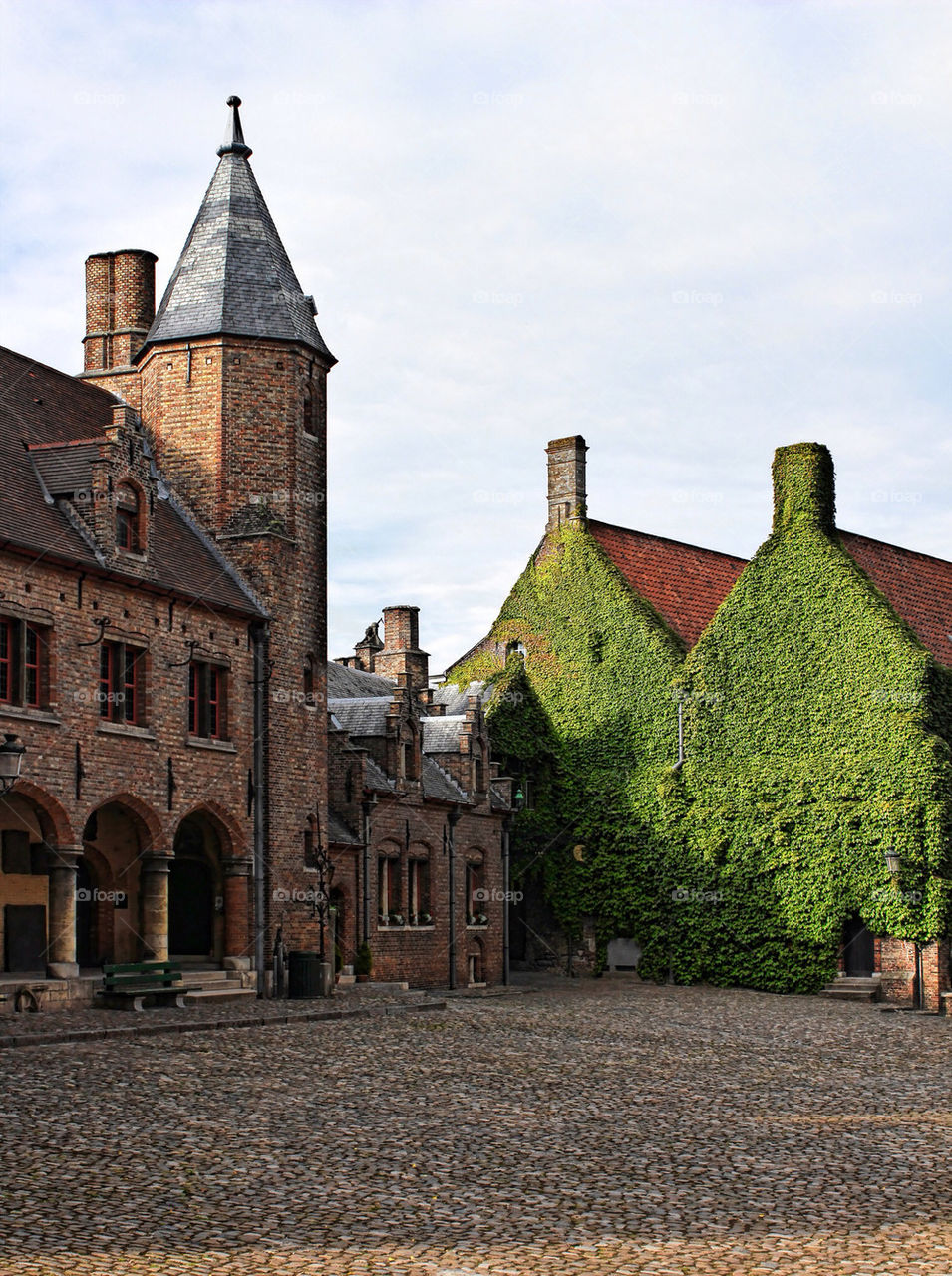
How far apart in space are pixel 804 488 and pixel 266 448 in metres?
15.2

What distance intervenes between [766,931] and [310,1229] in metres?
29.3

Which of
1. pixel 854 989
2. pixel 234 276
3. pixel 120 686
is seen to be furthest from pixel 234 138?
pixel 854 989

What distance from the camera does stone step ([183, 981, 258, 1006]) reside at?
25.3 m

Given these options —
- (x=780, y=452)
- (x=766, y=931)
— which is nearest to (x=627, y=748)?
(x=766, y=931)

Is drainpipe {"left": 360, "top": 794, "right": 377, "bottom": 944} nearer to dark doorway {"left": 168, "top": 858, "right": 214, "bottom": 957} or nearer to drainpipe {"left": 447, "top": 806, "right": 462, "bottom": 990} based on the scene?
drainpipe {"left": 447, "top": 806, "right": 462, "bottom": 990}

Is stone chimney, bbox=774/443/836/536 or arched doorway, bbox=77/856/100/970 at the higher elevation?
stone chimney, bbox=774/443/836/536

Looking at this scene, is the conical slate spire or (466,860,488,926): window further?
(466,860,488,926): window

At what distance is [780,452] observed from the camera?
38969 mm

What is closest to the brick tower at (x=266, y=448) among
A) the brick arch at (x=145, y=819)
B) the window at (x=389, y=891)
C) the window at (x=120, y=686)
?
the brick arch at (x=145, y=819)

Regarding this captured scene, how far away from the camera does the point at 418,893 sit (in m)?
35.5

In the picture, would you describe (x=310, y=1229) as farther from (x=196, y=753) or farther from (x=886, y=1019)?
(x=886, y=1019)

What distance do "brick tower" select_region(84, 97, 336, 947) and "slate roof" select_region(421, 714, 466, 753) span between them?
7968 mm

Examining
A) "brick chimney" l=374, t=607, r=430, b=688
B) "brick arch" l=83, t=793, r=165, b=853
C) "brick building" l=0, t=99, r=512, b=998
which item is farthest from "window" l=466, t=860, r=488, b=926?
"brick arch" l=83, t=793, r=165, b=853

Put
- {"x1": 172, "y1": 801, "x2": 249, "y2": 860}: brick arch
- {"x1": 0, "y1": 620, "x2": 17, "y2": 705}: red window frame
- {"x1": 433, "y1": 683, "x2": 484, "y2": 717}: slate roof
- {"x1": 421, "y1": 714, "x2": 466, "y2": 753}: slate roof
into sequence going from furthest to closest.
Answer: {"x1": 433, "y1": 683, "x2": 484, "y2": 717}: slate roof, {"x1": 421, "y1": 714, "x2": 466, "y2": 753}: slate roof, {"x1": 172, "y1": 801, "x2": 249, "y2": 860}: brick arch, {"x1": 0, "y1": 620, "x2": 17, "y2": 705}: red window frame
